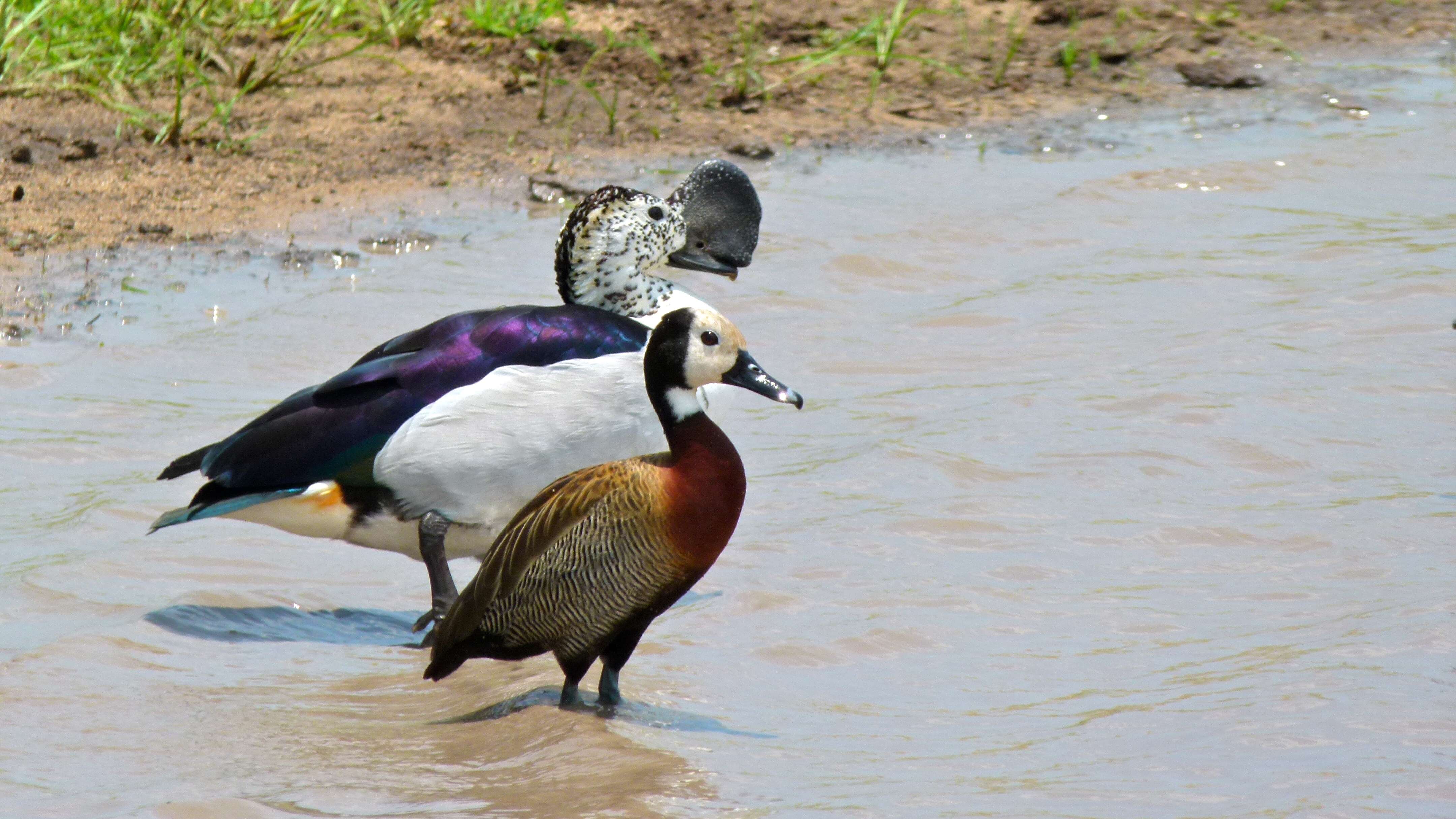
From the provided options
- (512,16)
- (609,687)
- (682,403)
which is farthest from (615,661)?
(512,16)

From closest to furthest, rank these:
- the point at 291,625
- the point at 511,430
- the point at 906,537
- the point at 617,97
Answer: the point at 511,430 → the point at 291,625 → the point at 906,537 → the point at 617,97

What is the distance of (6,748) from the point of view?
402cm

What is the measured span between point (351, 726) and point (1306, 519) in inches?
112

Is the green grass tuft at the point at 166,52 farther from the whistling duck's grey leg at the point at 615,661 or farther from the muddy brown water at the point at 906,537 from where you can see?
the whistling duck's grey leg at the point at 615,661

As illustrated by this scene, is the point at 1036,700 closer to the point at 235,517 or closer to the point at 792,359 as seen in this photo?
the point at 235,517

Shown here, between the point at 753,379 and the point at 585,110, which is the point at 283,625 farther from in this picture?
the point at 585,110

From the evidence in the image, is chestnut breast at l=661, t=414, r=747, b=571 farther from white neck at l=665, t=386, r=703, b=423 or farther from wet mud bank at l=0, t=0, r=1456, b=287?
wet mud bank at l=0, t=0, r=1456, b=287

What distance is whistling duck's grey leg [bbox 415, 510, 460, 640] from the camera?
4.97 meters

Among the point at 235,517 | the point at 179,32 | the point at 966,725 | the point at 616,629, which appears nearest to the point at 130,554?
the point at 235,517

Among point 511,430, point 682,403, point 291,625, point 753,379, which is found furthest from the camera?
point 291,625

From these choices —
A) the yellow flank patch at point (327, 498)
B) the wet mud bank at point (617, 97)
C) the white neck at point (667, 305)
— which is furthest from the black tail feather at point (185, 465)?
the wet mud bank at point (617, 97)

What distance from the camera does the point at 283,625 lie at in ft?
16.6

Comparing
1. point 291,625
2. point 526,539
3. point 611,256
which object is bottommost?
point 291,625

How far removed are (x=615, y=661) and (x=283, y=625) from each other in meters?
1.22
